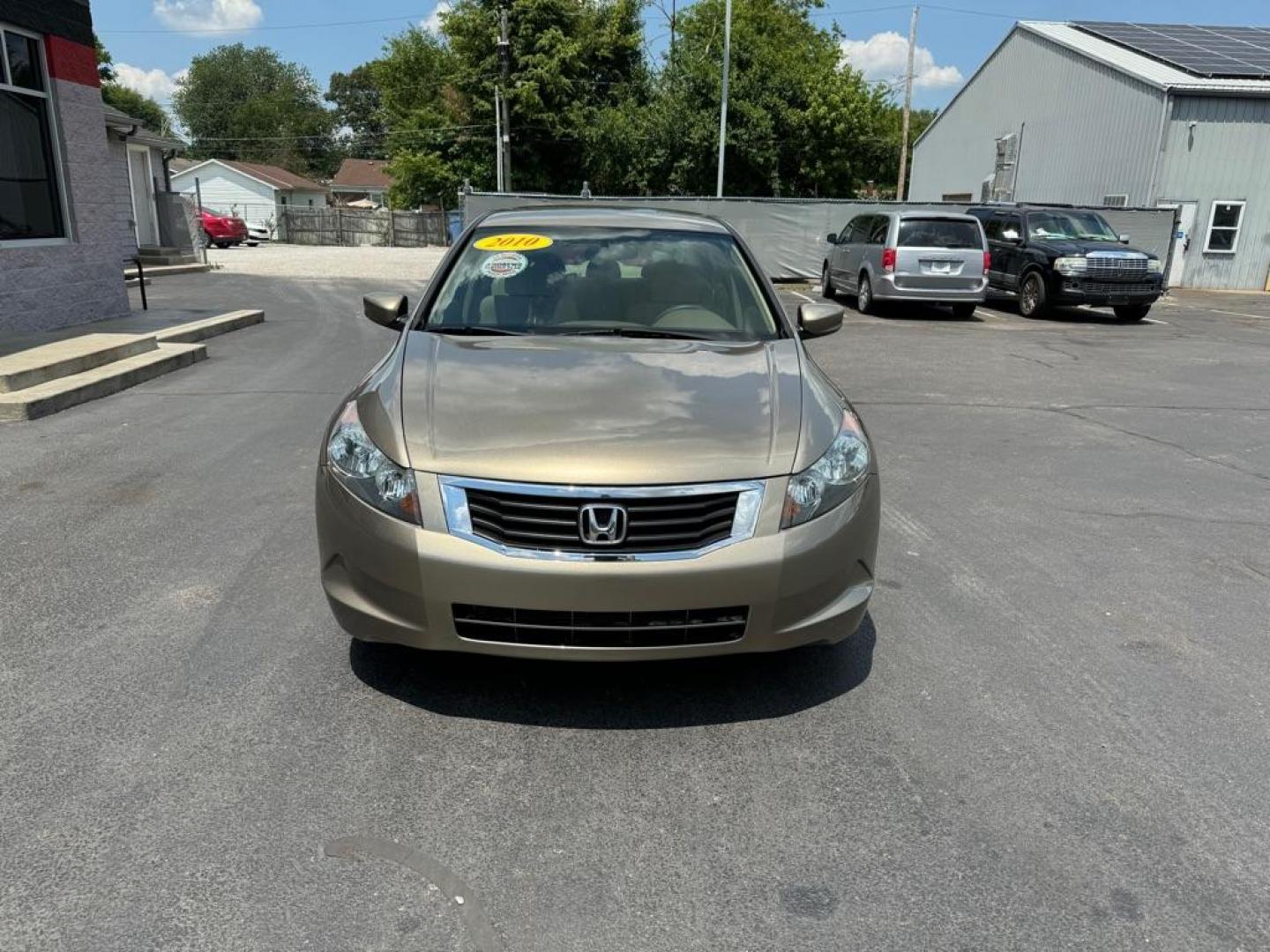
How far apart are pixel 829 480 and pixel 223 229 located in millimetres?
41214

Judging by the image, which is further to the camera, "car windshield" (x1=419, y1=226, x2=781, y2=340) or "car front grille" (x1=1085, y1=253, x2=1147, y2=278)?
"car front grille" (x1=1085, y1=253, x2=1147, y2=278)

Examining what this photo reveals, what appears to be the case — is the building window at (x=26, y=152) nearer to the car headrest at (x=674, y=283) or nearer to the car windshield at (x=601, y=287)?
the car windshield at (x=601, y=287)

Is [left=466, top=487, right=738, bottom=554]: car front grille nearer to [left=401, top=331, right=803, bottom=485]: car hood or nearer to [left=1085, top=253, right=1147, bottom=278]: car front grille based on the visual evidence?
[left=401, top=331, right=803, bottom=485]: car hood

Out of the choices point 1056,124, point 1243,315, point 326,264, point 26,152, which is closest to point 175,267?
point 326,264

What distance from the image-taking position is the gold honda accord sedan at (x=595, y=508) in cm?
286

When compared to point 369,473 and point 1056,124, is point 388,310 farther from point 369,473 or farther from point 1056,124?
point 1056,124

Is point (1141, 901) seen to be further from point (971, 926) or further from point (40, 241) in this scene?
point (40, 241)

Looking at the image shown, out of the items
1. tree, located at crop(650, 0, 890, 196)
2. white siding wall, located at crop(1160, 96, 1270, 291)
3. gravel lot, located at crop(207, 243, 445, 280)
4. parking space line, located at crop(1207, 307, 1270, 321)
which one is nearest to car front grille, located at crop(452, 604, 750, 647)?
parking space line, located at crop(1207, 307, 1270, 321)

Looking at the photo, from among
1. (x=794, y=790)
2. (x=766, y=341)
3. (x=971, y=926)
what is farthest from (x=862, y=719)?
(x=766, y=341)

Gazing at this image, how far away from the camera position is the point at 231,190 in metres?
65.3

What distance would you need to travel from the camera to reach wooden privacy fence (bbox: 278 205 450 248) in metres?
46.5

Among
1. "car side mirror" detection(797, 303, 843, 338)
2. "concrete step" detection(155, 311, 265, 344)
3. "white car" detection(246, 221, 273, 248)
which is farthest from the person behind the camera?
"white car" detection(246, 221, 273, 248)

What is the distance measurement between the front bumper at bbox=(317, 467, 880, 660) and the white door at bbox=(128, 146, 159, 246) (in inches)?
1044

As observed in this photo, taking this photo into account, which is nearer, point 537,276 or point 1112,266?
point 537,276
